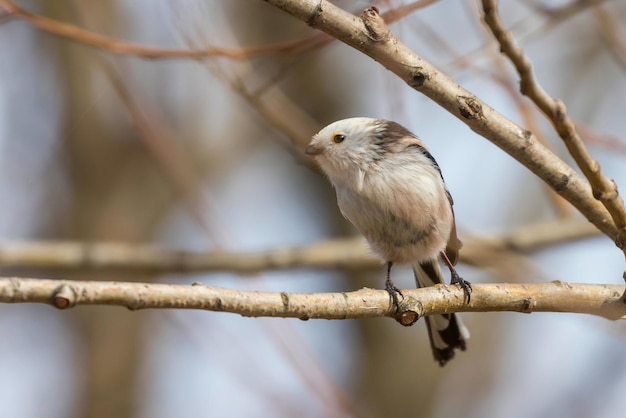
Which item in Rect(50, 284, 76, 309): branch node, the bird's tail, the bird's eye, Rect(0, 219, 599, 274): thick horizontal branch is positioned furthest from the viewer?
Rect(0, 219, 599, 274): thick horizontal branch

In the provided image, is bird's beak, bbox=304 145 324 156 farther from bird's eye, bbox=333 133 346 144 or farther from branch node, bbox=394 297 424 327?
branch node, bbox=394 297 424 327

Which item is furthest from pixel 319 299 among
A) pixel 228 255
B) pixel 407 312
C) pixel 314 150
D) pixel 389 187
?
pixel 228 255

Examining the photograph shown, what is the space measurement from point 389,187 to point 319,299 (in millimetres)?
1045

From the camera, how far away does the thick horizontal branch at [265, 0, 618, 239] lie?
184cm

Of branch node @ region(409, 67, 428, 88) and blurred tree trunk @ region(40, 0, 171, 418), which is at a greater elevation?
branch node @ region(409, 67, 428, 88)

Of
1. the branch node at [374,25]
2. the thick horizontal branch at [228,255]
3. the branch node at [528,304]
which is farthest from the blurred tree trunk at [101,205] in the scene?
the branch node at [374,25]

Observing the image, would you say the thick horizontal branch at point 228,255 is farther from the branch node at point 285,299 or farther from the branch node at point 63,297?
the branch node at point 63,297

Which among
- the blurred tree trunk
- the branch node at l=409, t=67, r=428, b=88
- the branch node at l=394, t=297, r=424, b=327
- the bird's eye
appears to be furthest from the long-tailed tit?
the blurred tree trunk

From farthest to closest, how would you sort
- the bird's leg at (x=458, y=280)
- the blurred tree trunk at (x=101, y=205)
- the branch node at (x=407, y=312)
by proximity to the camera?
the blurred tree trunk at (x=101, y=205) → the bird's leg at (x=458, y=280) → the branch node at (x=407, y=312)

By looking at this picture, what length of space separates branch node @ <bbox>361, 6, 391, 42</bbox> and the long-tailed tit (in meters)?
1.03

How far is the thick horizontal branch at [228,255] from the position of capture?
384 centimetres

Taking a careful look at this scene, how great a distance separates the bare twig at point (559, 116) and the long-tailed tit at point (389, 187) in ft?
2.62

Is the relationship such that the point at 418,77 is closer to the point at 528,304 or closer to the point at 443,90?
the point at 443,90

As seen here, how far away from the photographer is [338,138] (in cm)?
300
